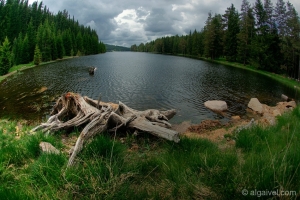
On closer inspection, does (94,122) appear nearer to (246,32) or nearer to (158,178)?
(158,178)

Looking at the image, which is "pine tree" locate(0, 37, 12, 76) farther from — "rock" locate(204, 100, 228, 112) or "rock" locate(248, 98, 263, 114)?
"rock" locate(248, 98, 263, 114)

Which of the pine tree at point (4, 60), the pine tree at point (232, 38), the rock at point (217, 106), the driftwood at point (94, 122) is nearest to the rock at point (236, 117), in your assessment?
the rock at point (217, 106)

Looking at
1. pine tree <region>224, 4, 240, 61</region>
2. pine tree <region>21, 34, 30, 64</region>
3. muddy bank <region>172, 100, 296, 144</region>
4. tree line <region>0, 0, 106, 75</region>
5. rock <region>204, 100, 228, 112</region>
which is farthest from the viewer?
pine tree <region>224, 4, 240, 61</region>

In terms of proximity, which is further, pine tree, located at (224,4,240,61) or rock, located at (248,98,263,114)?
pine tree, located at (224,4,240,61)

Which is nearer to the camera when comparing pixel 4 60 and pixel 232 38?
pixel 4 60

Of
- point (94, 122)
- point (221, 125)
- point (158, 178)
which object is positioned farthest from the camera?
point (221, 125)

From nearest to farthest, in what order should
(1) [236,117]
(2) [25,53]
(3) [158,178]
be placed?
(3) [158,178], (1) [236,117], (2) [25,53]

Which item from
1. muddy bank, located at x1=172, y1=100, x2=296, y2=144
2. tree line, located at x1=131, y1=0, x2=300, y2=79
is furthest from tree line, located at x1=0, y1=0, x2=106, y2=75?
tree line, located at x1=131, y1=0, x2=300, y2=79

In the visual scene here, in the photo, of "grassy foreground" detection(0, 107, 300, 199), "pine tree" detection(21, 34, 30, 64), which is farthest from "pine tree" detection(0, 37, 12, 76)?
"grassy foreground" detection(0, 107, 300, 199)

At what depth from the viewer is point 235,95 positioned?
25.0 metres

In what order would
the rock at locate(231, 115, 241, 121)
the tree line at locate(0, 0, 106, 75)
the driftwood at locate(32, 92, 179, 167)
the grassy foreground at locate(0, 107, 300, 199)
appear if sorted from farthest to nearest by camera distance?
1. the tree line at locate(0, 0, 106, 75)
2. the rock at locate(231, 115, 241, 121)
3. the driftwood at locate(32, 92, 179, 167)
4. the grassy foreground at locate(0, 107, 300, 199)

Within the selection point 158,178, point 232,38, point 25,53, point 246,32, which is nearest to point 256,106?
point 158,178

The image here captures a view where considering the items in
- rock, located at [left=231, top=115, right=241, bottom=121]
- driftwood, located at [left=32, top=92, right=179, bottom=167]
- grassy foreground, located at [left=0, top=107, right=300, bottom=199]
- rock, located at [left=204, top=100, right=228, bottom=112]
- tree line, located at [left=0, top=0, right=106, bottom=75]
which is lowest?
rock, located at [left=231, top=115, right=241, bottom=121]

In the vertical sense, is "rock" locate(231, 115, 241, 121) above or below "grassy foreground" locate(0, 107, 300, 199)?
below
